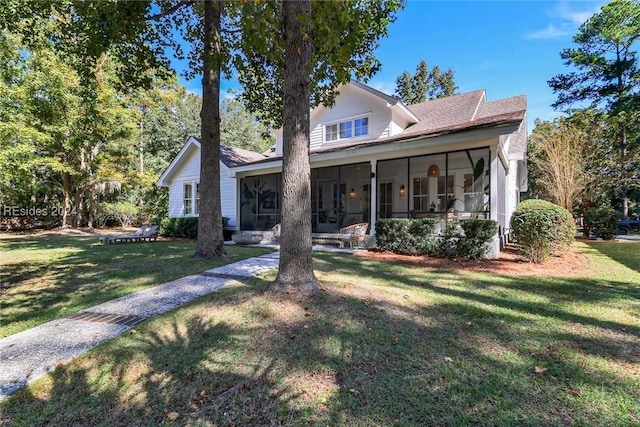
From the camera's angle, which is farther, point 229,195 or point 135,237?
point 229,195

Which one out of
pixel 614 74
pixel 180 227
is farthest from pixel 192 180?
pixel 614 74

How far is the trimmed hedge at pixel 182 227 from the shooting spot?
16156 millimetres

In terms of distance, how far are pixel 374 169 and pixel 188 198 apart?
12.3 meters

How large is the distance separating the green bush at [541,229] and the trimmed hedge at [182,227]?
13.2 m

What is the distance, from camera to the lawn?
2.28 m

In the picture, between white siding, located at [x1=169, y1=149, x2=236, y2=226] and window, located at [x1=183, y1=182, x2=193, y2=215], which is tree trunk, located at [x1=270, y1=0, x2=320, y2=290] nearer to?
white siding, located at [x1=169, y1=149, x2=236, y2=226]

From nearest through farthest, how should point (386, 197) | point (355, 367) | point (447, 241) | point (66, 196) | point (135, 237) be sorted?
1. point (355, 367)
2. point (447, 241)
3. point (135, 237)
4. point (386, 197)
5. point (66, 196)

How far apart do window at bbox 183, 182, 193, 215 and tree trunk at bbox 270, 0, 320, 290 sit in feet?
51.0

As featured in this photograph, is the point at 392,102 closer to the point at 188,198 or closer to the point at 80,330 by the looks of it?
the point at 188,198

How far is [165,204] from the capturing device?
27.9 meters

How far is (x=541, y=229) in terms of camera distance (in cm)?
773

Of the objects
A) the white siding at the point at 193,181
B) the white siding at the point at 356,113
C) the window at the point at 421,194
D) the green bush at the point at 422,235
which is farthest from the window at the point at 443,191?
the white siding at the point at 193,181

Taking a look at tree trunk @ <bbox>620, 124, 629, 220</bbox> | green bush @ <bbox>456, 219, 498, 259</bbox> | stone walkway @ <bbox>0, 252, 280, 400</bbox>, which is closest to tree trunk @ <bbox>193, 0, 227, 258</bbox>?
stone walkway @ <bbox>0, 252, 280, 400</bbox>

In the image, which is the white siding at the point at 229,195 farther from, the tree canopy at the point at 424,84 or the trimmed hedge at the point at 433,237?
the tree canopy at the point at 424,84
